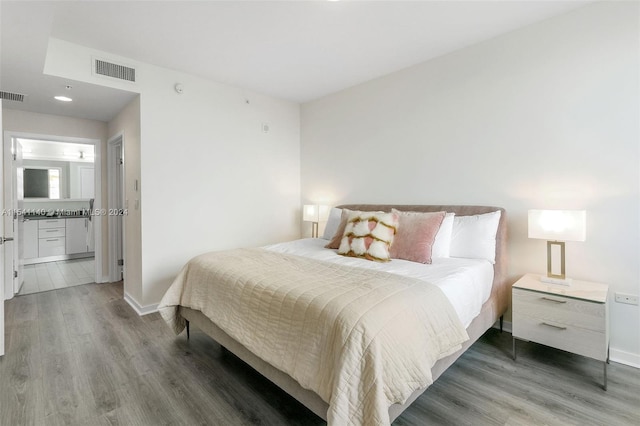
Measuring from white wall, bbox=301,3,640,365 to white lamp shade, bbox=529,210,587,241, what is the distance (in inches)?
13.3

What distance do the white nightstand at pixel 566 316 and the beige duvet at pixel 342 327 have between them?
808mm

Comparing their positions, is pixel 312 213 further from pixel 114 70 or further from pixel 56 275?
pixel 56 275

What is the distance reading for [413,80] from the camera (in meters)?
3.39

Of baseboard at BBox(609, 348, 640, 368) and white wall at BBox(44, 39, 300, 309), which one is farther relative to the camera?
white wall at BBox(44, 39, 300, 309)

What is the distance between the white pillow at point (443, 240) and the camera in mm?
2672

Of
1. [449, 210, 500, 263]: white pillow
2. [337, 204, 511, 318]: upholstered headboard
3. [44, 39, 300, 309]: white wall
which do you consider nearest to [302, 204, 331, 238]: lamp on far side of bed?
[44, 39, 300, 309]: white wall

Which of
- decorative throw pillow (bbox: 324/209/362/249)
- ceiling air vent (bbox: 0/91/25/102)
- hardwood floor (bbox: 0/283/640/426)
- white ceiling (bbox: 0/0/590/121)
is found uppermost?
white ceiling (bbox: 0/0/590/121)

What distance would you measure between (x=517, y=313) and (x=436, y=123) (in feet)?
6.47

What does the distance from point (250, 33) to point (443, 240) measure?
8.22 feet

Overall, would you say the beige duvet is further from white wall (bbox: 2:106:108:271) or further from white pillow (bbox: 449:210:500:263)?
white wall (bbox: 2:106:108:271)

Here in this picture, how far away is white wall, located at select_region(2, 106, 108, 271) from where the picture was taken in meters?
3.79

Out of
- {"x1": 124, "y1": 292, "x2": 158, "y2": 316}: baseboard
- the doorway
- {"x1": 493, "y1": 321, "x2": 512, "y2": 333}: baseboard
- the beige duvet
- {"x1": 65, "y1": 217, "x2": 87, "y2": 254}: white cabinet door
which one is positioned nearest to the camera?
the beige duvet

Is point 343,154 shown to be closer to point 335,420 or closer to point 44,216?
point 335,420

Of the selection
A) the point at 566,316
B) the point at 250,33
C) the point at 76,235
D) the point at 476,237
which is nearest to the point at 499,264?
the point at 476,237
